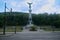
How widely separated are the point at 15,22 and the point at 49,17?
56.2 feet

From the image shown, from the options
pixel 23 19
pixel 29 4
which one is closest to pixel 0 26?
pixel 29 4

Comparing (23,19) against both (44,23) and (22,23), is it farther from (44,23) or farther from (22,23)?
(44,23)

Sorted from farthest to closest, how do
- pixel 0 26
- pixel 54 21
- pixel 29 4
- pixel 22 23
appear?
pixel 22 23, pixel 54 21, pixel 0 26, pixel 29 4

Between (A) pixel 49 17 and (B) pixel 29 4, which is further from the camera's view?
(A) pixel 49 17

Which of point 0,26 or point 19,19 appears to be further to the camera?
point 19,19

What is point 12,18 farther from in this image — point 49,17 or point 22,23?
point 49,17

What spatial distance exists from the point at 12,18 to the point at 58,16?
70.8 ft

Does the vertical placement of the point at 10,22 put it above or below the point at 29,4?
below

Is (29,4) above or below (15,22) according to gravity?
above

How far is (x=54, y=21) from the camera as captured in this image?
301 ft

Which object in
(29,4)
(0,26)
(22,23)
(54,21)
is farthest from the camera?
(22,23)

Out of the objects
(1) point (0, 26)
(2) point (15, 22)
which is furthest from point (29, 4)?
(2) point (15, 22)

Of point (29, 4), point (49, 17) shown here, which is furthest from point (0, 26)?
point (49, 17)

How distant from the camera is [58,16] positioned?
10044cm
